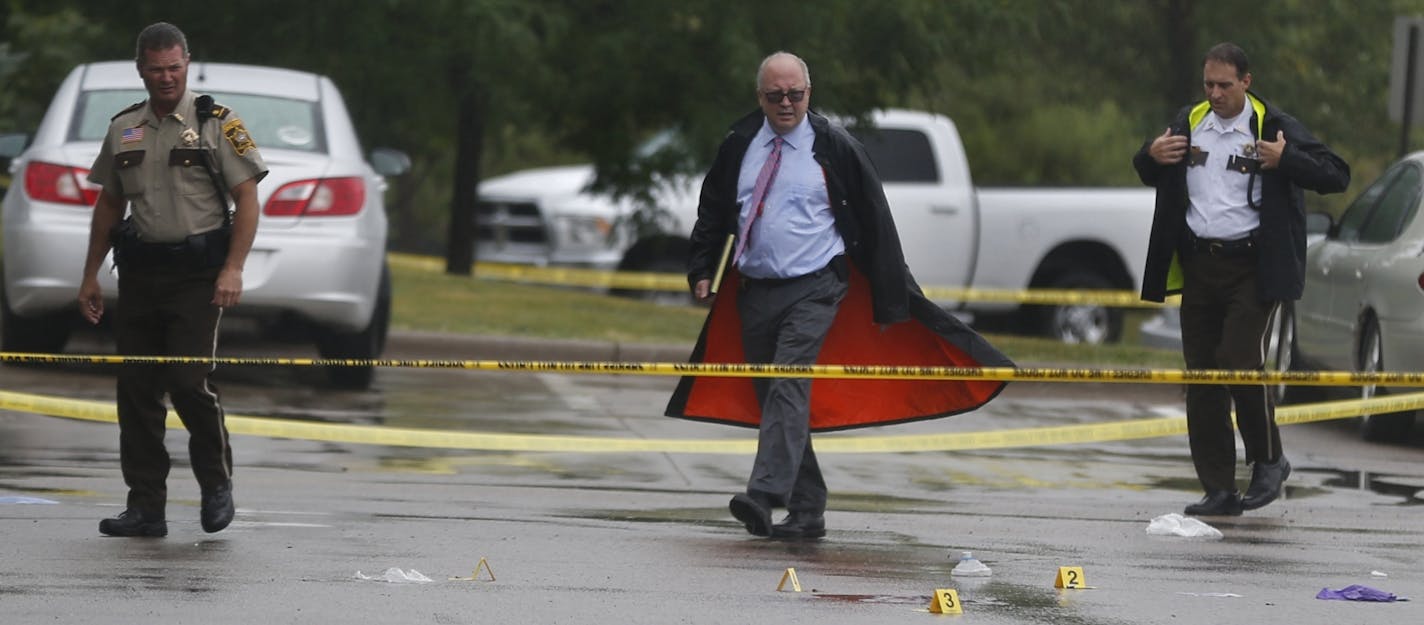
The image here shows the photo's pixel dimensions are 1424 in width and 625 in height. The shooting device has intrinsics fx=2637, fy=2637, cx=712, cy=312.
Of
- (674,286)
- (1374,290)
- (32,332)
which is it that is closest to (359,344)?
(32,332)

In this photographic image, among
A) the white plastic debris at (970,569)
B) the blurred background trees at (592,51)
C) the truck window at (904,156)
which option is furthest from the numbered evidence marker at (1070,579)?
the truck window at (904,156)

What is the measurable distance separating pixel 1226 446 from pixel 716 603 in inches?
130

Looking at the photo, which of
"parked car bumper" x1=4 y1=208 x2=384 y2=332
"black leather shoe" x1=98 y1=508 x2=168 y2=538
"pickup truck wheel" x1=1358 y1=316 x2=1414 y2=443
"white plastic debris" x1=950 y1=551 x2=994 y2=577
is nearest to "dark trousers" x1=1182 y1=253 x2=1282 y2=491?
"white plastic debris" x1=950 y1=551 x2=994 y2=577

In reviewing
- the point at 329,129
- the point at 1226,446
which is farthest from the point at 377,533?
the point at 329,129

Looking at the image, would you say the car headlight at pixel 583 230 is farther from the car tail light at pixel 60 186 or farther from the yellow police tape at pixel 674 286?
the car tail light at pixel 60 186

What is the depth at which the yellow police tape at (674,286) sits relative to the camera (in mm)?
20219

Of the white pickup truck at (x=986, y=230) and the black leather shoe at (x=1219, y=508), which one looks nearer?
the black leather shoe at (x=1219, y=508)

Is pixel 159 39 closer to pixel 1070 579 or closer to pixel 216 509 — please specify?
pixel 216 509

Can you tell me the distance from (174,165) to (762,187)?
1909mm

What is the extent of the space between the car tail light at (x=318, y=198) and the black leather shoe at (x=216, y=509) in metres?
4.60

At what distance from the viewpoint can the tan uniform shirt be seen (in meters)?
8.09

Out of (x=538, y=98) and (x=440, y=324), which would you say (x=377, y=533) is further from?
(x=538, y=98)

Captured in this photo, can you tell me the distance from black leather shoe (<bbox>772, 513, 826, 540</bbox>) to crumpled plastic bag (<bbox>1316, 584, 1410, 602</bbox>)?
6.02 ft

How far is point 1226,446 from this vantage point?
9727 millimetres
